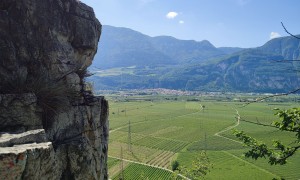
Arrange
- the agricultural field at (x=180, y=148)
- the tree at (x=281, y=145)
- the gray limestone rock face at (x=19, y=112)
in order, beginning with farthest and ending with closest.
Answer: the agricultural field at (x=180, y=148) → the tree at (x=281, y=145) → the gray limestone rock face at (x=19, y=112)

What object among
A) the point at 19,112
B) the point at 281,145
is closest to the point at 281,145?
the point at 281,145

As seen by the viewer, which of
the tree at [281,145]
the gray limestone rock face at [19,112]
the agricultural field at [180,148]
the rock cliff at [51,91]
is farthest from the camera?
the agricultural field at [180,148]

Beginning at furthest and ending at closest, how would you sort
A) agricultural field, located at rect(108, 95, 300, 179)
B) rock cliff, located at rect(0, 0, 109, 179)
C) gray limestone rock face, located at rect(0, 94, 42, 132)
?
agricultural field, located at rect(108, 95, 300, 179)
gray limestone rock face, located at rect(0, 94, 42, 132)
rock cliff, located at rect(0, 0, 109, 179)

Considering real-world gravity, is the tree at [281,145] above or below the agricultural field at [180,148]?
above

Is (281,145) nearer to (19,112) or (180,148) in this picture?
(19,112)

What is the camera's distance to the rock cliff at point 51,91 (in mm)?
10047

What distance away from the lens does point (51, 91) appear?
40.1ft

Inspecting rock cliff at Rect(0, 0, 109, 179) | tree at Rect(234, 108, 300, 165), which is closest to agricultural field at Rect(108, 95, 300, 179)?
rock cliff at Rect(0, 0, 109, 179)

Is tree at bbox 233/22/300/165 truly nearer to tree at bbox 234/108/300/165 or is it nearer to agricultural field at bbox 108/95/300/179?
tree at bbox 234/108/300/165

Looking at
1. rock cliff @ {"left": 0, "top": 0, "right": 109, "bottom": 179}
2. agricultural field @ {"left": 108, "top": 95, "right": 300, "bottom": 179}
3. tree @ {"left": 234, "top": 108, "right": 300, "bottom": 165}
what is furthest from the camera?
agricultural field @ {"left": 108, "top": 95, "right": 300, "bottom": 179}

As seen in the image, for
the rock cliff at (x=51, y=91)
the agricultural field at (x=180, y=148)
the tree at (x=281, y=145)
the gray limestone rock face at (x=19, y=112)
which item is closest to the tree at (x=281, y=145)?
the tree at (x=281, y=145)

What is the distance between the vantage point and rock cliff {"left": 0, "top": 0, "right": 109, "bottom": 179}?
33.0 feet

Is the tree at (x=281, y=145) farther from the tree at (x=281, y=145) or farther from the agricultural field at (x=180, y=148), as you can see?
the agricultural field at (x=180, y=148)

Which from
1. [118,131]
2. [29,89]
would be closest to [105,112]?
[29,89]
